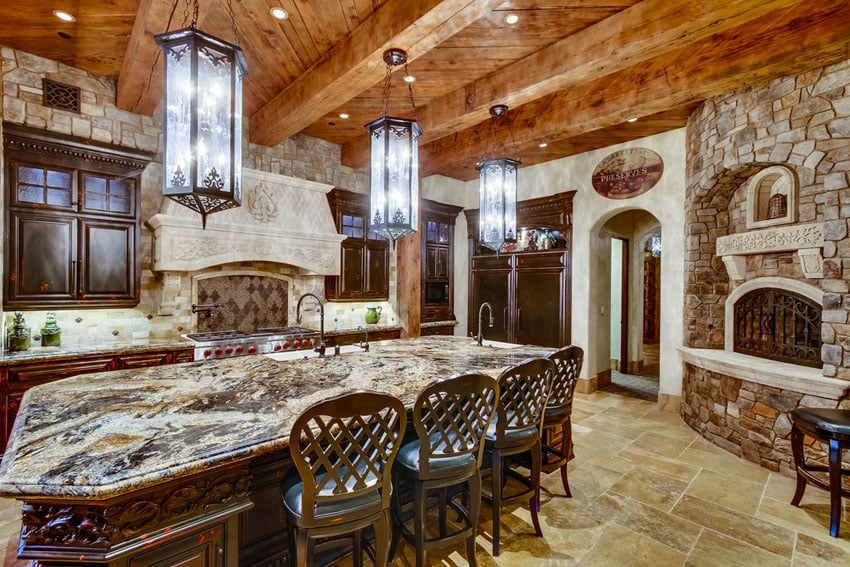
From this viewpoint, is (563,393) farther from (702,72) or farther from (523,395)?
(702,72)

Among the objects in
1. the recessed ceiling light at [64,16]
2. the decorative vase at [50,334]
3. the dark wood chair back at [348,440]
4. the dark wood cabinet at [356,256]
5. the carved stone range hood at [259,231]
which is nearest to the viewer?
the dark wood chair back at [348,440]

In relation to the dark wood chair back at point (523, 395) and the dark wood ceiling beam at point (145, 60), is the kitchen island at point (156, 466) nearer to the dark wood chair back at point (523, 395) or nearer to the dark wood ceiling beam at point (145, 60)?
the dark wood chair back at point (523, 395)

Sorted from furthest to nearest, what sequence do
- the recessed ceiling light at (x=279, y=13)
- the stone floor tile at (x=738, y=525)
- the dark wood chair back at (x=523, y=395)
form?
the recessed ceiling light at (x=279, y=13), the stone floor tile at (x=738, y=525), the dark wood chair back at (x=523, y=395)

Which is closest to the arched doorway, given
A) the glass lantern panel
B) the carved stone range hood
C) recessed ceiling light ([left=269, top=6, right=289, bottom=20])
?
the carved stone range hood

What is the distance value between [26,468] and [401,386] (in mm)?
1523

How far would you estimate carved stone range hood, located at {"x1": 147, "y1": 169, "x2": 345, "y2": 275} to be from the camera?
163 inches

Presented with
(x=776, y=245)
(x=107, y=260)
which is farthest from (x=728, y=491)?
(x=107, y=260)

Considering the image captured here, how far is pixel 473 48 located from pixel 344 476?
10.7 feet

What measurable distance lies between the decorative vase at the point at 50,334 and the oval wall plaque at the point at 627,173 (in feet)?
21.4

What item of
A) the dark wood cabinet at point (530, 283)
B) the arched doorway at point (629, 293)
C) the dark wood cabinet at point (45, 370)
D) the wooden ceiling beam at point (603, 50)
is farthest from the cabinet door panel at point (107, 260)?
the arched doorway at point (629, 293)

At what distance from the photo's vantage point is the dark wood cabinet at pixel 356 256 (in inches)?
222

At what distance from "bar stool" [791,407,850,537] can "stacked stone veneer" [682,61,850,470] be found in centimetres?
49

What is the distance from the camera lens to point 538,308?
627cm

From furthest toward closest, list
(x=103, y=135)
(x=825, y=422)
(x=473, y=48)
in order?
(x=103, y=135), (x=473, y=48), (x=825, y=422)
